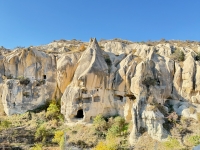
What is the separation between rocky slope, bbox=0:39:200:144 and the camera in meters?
18.9

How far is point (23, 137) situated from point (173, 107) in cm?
1656

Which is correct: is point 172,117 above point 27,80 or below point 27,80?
below

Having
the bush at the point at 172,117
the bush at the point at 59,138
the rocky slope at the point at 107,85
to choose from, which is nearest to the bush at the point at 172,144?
the rocky slope at the point at 107,85

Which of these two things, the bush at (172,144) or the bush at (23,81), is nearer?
the bush at (172,144)

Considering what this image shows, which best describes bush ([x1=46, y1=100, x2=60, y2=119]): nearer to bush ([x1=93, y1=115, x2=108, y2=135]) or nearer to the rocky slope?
the rocky slope

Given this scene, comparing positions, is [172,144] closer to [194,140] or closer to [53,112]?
[194,140]

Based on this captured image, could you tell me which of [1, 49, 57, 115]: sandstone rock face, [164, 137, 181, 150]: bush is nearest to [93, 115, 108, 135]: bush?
[164, 137, 181, 150]: bush

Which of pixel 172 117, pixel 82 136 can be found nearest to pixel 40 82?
pixel 82 136

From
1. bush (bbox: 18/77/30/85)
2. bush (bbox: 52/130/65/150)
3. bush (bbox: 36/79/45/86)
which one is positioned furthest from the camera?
bush (bbox: 36/79/45/86)

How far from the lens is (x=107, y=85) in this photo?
832 inches

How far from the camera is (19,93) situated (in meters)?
23.4

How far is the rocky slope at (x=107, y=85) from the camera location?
18.9 m

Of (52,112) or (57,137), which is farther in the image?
(52,112)

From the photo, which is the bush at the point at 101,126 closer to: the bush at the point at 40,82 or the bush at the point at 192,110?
the bush at the point at 192,110
